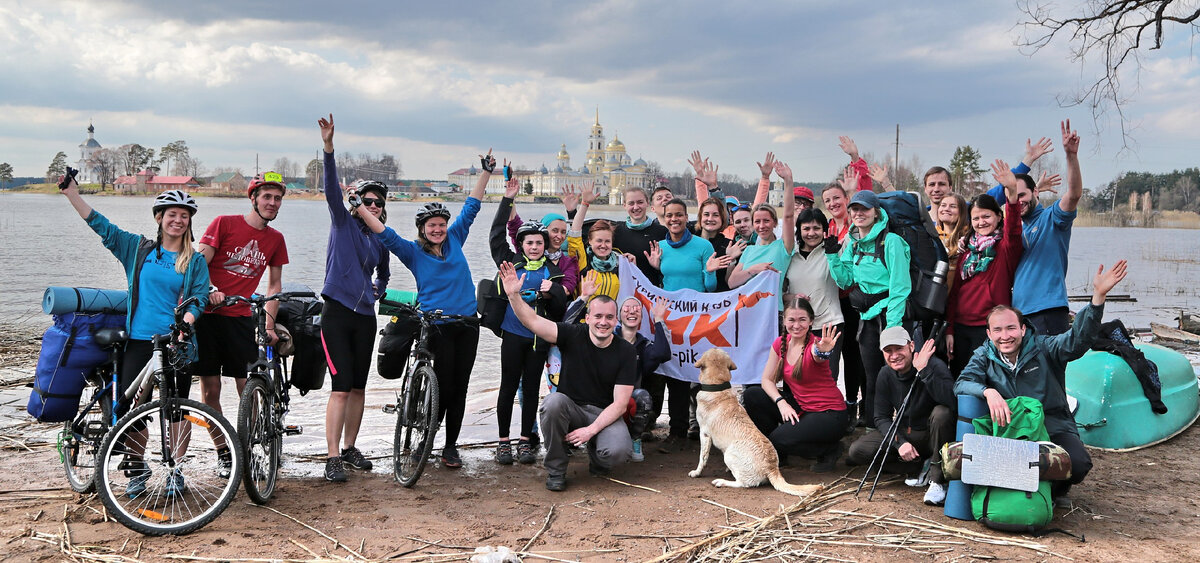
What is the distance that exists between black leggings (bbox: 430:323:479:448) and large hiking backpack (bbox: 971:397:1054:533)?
3.62 m

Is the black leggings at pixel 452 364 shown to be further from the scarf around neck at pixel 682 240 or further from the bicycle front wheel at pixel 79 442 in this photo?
the bicycle front wheel at pixel 79 442

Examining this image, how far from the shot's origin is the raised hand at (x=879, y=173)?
7.44 m

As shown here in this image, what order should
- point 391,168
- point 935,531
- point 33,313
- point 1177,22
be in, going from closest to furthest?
point 935,531, point 1177,22, point 33,313, point 391,168

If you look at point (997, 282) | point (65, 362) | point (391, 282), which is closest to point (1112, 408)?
point (997, 282)

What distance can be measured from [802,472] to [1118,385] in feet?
9.32

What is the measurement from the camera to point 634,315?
6.25 metres

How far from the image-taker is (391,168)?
101 m

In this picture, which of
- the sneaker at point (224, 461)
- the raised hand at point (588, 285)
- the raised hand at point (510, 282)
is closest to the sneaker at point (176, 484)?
the sneaker at point (224, 461)

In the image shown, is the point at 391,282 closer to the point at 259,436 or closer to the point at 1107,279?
the point at 259,436

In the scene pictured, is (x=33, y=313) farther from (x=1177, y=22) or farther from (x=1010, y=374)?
(x=1177, y=22)

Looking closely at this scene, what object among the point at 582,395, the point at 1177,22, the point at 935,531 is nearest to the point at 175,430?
the point at 582,395

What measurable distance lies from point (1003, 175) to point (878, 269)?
1.11 meters

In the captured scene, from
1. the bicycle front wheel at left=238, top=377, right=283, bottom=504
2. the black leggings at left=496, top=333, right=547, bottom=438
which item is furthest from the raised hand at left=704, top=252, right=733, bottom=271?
the bicycle front wheel at left=238, top=377, right=283, bottom=504

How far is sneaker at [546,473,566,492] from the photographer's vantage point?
567cm
